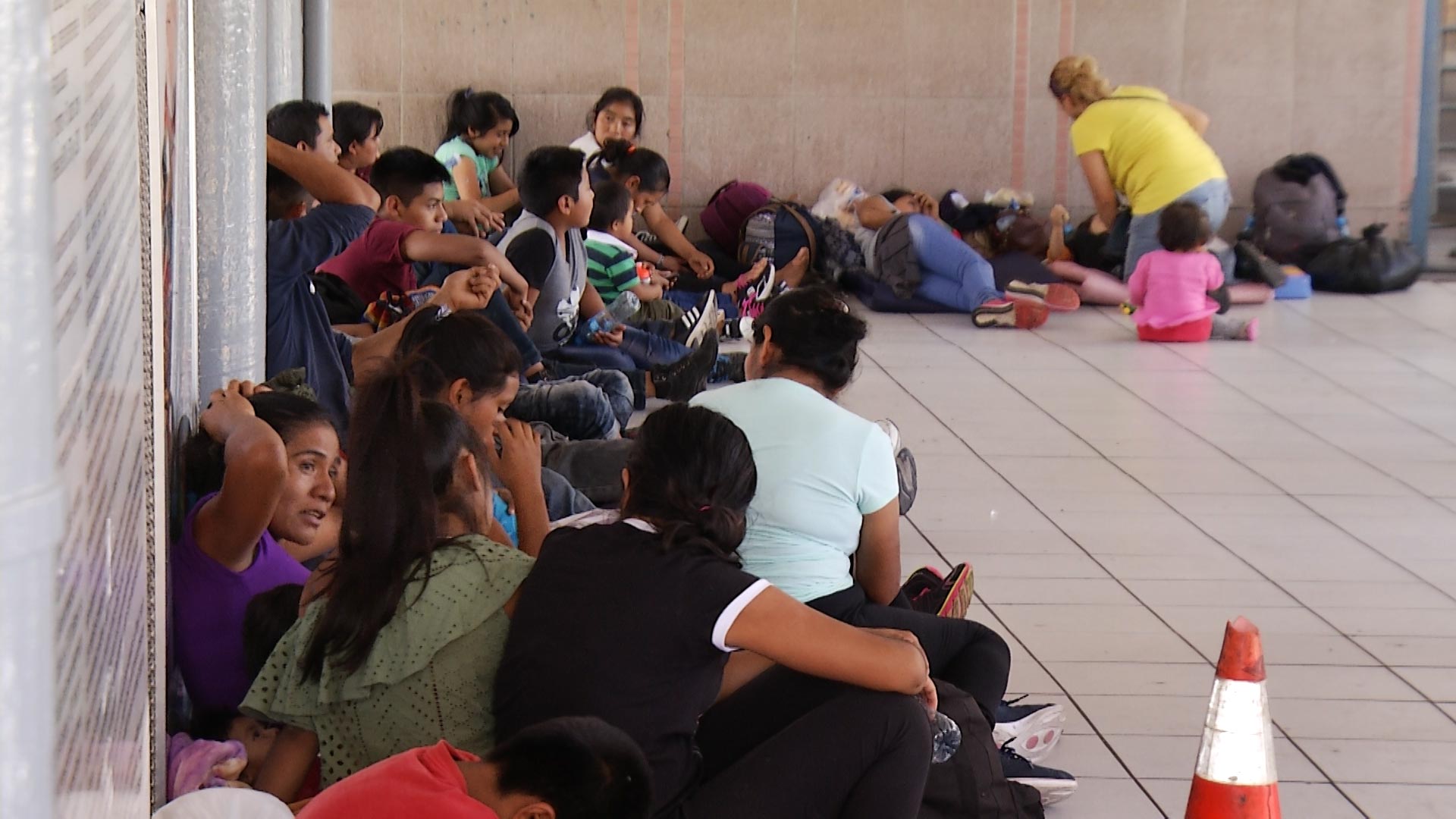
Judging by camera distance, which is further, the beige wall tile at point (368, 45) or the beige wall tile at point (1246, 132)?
the beige wall tile at point (1246, 132)

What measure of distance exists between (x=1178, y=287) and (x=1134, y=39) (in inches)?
114

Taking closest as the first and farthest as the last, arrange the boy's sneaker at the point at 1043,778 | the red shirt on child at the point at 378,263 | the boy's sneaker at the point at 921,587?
the boy's sneaker at the point at 1043,778, the boy's sneaker at the point at 921,587, the red shirt on child at the point at 378,263

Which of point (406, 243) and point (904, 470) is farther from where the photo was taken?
point (406, 243)

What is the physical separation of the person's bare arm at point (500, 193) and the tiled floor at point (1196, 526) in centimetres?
230

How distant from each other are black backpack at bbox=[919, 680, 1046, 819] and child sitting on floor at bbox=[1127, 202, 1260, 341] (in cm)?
555

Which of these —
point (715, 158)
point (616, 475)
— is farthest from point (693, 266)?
point (616, 475)

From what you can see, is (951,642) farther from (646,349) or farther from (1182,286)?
(1182,286)

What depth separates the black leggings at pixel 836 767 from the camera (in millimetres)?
2340

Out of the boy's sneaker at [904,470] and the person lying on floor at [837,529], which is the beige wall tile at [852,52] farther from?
the person lying on floor at [837,529]

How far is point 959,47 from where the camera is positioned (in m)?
10.2

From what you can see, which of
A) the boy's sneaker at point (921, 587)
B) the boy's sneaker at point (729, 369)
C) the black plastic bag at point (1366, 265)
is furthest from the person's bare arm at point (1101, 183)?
the boy's sneaker at point (921, 587)

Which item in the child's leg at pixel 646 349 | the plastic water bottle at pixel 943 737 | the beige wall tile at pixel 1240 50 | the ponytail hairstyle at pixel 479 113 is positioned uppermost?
the beige wall tile at pixel 1240 50

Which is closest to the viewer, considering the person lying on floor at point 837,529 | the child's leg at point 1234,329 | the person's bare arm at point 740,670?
the person's bare arm at point 740,670

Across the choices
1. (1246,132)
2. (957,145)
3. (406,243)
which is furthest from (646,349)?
(1246,132)
